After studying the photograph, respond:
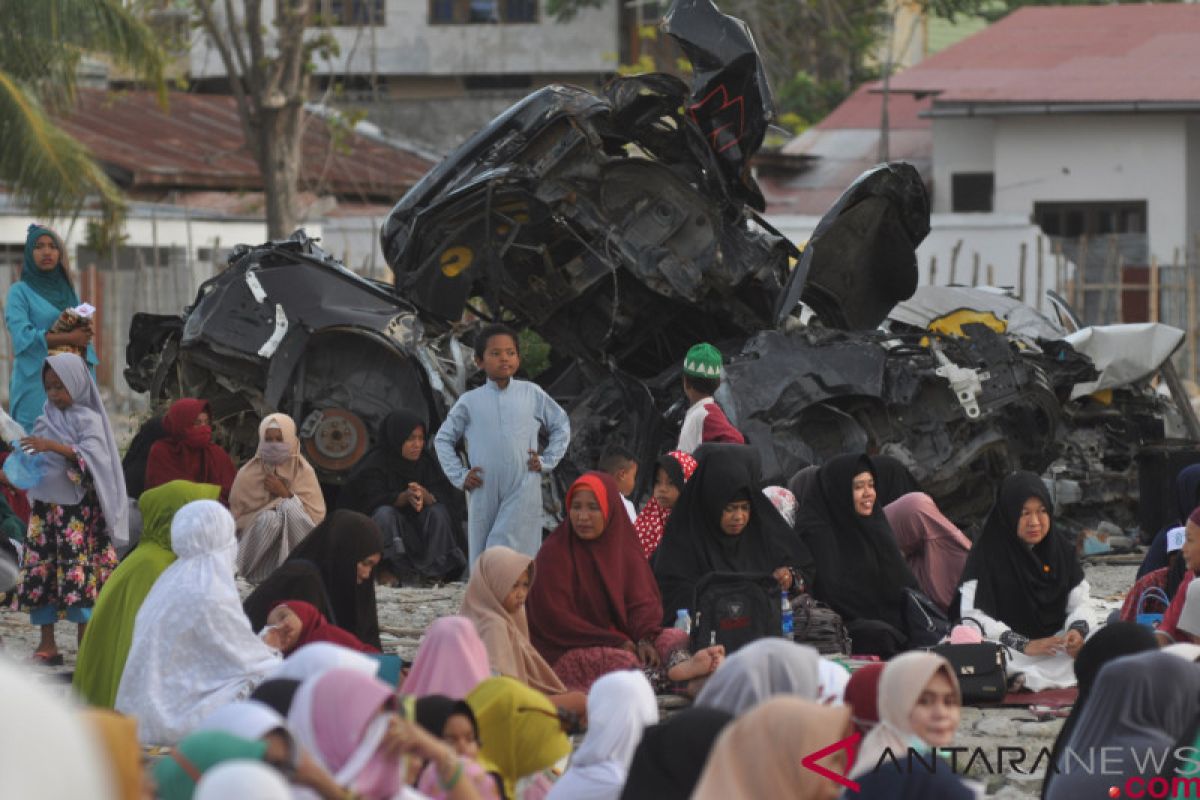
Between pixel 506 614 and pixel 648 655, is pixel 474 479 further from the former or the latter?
pixel 506 614

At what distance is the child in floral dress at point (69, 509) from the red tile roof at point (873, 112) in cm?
2211

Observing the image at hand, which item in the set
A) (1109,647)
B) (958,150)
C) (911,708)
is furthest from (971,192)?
(911,708)

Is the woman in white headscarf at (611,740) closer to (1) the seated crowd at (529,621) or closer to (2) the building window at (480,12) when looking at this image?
(1) the seated crowd at (529,621)

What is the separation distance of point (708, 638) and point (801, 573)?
0.95 m

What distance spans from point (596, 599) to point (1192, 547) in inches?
88.0

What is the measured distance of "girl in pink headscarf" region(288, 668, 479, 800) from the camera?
4656 millimetres

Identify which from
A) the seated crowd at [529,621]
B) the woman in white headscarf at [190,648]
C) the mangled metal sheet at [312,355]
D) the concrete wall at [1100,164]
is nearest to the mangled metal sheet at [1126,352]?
the seated crowd at [529,621]

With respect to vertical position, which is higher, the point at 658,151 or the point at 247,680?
the point at 658,151

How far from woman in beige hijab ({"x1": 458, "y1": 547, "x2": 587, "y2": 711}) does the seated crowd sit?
0.01m

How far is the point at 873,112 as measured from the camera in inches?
1217

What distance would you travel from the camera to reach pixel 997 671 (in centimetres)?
805

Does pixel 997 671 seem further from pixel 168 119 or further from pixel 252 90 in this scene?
pixel 168 119

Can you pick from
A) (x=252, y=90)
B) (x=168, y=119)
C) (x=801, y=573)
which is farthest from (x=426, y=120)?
(x=801, y=573)

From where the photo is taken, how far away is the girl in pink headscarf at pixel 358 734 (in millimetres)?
4656
